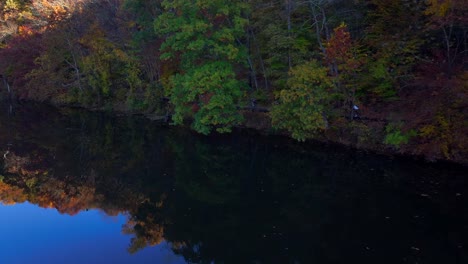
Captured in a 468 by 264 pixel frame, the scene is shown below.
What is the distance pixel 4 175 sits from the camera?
66.0 feet

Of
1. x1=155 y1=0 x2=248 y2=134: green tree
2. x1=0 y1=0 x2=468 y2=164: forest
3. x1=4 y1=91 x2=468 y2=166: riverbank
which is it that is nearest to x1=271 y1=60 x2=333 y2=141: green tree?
x1=0 y1=0 x2=468 y2=164: forest

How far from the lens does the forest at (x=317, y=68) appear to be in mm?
17422

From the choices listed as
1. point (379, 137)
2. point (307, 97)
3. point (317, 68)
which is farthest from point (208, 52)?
point (379, 137)

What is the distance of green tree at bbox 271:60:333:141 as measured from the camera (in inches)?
800

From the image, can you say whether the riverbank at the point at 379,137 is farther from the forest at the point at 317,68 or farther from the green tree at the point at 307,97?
the green tree at the point at 307,97

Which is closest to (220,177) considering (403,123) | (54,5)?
(403,123)

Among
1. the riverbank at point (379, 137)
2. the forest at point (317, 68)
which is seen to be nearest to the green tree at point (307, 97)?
the forest at point (317, 68)

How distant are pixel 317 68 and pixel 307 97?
1727 millimetres

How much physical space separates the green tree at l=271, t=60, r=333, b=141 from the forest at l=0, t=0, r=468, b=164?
6 cm

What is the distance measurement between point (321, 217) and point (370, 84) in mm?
9968

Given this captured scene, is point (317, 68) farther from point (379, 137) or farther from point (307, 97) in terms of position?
point (379, 137)

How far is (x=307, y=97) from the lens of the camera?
2055cm

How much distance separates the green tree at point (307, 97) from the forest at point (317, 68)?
0.19 ft

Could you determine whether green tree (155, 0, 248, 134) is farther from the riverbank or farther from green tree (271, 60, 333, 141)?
green tree (271, 60, 333, 141)
